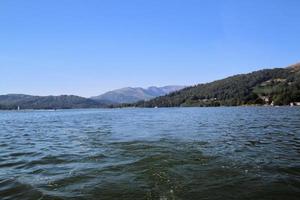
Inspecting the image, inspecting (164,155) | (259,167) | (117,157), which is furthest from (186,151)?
(259,167)

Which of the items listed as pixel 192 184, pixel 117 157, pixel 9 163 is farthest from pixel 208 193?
pixel 9 163

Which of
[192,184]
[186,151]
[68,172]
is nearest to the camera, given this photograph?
[192,184]

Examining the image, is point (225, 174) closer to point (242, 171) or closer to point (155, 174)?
point (242, 171)

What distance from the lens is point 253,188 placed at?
1309 centimetres

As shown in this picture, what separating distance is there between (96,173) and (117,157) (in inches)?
180

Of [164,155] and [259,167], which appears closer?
[259,167]

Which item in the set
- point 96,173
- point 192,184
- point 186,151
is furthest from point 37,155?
point 192,184

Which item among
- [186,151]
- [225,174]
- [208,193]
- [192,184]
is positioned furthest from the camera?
[186,151]

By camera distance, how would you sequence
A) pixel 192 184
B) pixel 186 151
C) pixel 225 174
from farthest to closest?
pixel 186 151 → pixel 225 174 → pixel 192 184

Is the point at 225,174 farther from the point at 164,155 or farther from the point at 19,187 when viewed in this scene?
the point at 19,187

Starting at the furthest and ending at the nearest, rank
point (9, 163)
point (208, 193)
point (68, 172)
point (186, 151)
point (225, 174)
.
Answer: point (186, 151) → point (9, 163) → point (68, 172) → point (225, 174) → point (208, 193)

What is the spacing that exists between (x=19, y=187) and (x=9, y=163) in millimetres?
6281

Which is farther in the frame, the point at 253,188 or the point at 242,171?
the point at 242,171

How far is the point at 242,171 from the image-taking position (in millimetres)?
15797
